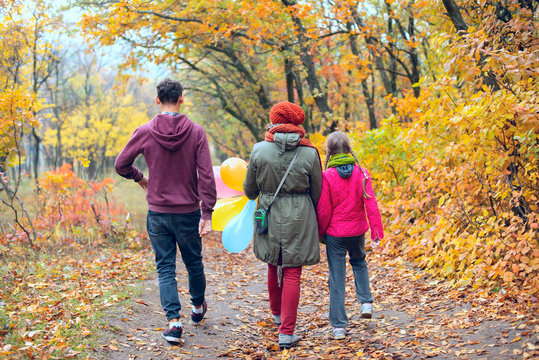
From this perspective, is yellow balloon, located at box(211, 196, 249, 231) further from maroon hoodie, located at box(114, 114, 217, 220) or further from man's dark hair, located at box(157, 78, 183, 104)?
man's dark hair, located at box(157, 78, 183, 104)

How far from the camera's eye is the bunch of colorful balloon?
15.6ft

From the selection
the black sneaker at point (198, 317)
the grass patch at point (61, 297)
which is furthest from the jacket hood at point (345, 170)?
the grass patch at point (61, 297)

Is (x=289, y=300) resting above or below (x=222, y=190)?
below

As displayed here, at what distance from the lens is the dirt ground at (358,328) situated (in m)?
3.75

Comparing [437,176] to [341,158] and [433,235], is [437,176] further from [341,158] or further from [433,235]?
[341,158]

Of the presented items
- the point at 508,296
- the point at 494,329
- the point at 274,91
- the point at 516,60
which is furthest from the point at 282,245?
the point at 274,91

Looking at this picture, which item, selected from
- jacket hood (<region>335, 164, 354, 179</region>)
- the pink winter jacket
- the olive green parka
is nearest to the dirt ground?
the olive green parka

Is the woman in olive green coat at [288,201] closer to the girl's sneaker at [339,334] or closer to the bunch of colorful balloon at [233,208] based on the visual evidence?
the girl's sneaker at [339,334]

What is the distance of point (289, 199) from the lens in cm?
411

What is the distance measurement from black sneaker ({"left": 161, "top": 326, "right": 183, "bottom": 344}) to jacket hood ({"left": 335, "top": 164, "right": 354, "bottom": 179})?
6.71 ft

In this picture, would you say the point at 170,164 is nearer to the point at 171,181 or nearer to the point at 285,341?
the point at 171,181

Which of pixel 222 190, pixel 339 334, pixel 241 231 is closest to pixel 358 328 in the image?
pixel 339 334

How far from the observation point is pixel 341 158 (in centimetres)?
438

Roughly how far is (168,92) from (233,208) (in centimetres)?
164
